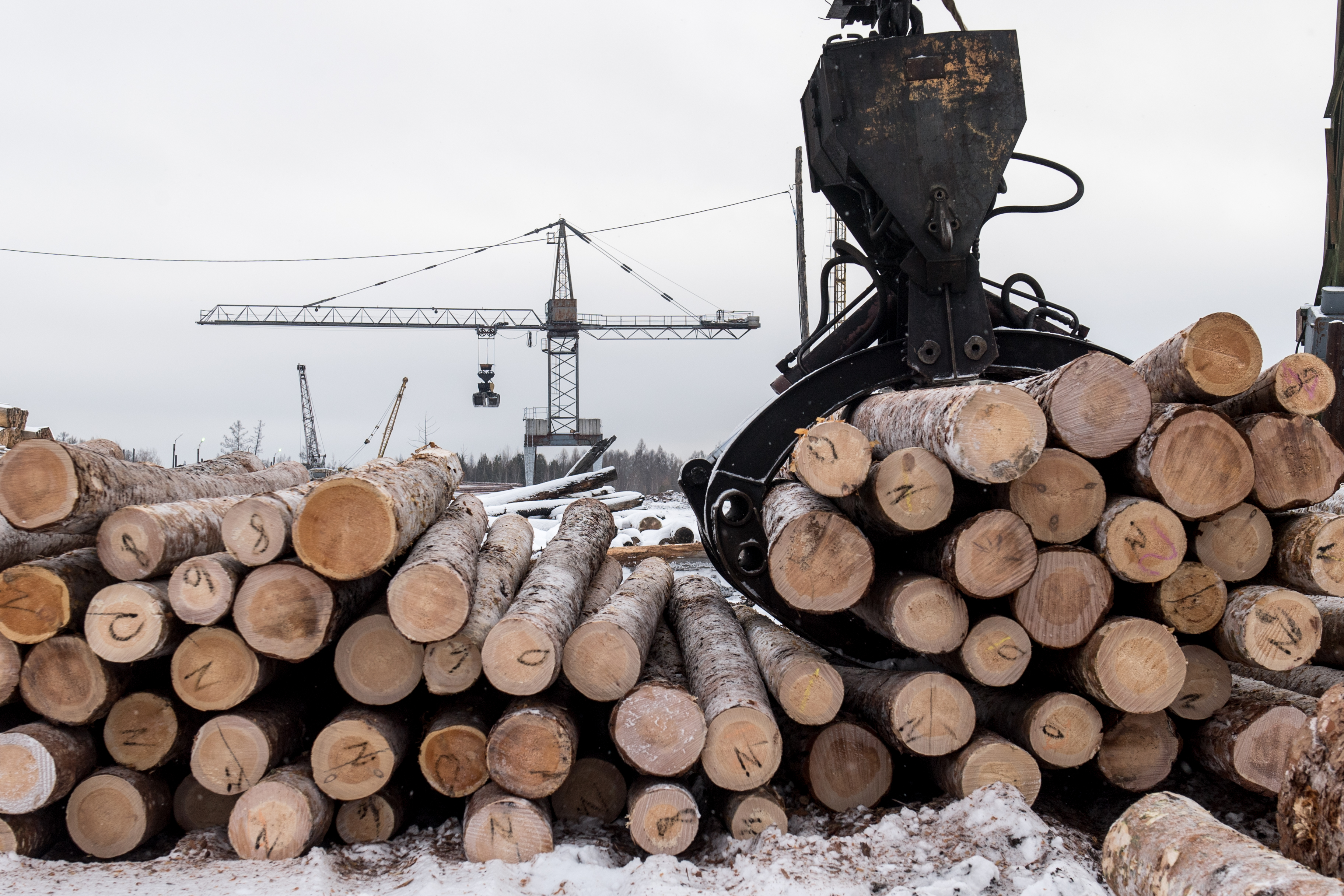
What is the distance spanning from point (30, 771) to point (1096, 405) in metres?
4.16

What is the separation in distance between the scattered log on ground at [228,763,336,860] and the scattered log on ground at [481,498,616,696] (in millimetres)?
809

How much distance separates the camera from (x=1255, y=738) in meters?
3.23

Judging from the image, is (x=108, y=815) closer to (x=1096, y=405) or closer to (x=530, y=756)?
(x=530, y=756)

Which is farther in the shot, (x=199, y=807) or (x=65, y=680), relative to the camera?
(x=199, y=807)

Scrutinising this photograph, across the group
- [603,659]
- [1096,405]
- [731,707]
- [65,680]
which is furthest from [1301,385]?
[65,680]

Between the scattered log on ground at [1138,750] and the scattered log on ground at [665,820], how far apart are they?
1646mm

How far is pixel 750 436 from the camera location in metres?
4.33

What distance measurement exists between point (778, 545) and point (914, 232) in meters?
1.91

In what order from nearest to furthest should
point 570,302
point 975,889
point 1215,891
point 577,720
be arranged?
point 1215,891
point 975,889
point 577,720
point 570,302

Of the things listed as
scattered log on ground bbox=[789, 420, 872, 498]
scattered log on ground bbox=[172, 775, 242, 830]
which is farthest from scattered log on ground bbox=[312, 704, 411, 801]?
scattered log on ground bbox=[789, 420, 872, 498]

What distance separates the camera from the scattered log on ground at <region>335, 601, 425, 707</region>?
3.37m

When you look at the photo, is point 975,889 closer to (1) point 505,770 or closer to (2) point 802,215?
(1) point 505,770

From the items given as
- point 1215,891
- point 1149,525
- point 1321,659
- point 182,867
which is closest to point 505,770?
point 182,867

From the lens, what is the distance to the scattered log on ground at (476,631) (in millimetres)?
3324
